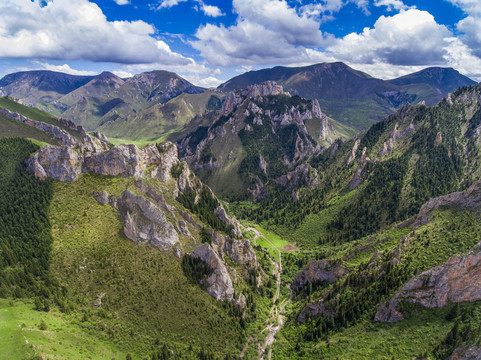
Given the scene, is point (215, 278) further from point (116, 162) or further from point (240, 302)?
point (116, 162)

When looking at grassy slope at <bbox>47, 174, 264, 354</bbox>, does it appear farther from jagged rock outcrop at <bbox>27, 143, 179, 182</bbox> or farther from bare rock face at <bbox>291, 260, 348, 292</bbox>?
bare rock face at <bbox>291, 260, 348, 292</bbox>

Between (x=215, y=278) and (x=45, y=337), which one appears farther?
(x=215, y=278)

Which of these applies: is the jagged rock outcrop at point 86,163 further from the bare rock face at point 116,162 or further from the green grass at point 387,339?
the green grass at point 387,339

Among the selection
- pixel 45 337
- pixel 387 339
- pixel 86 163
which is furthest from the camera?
pixel 86 163

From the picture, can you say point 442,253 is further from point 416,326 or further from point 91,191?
point 91,191

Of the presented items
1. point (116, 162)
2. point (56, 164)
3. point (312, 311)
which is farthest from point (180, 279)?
point (56, 164)
